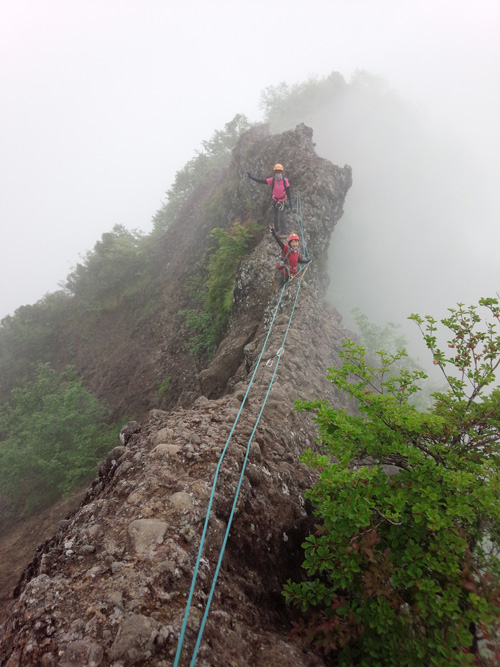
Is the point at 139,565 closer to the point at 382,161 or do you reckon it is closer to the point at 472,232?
the point at 382,161

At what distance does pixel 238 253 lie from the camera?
519 inches

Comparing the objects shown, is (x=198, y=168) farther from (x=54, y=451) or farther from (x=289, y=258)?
(x=54, y=451)

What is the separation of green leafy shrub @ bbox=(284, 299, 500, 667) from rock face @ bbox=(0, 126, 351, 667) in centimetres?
76

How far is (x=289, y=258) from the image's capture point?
10297mm

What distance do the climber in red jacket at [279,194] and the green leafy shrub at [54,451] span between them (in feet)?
33.8

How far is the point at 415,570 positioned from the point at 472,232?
Answer: 193ft

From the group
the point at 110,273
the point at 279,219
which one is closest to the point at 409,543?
the point at 279,219

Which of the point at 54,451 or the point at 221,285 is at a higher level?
the point at 221,285

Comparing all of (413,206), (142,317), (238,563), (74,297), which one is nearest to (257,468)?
(238,563)

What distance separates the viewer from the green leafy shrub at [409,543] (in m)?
2.21

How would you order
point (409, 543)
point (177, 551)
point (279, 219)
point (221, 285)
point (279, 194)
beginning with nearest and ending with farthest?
point (409, 543), point (177, 551), point (279, 194), point (279, 219), point (221, 285)

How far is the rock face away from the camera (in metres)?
2.55

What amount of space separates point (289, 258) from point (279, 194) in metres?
2.80

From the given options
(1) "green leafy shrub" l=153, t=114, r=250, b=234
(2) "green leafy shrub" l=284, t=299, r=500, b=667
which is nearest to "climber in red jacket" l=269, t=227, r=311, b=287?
(2) "green leafy shrub" l=284, t=299, r=500, b=667
